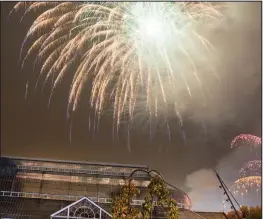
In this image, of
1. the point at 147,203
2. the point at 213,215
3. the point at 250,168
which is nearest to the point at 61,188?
the point at 213,215

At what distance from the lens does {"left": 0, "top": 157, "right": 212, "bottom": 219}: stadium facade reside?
4497 centimetres

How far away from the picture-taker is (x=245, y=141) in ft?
184

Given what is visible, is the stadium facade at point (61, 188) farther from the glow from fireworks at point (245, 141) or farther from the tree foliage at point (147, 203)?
the tree foliage at point (147, 203)

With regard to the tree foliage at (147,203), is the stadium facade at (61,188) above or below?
above

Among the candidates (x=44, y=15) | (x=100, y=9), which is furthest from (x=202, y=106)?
(x=44, y=15)

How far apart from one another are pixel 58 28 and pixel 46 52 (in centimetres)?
416

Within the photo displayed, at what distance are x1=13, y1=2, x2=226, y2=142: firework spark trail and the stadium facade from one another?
7.87 metres

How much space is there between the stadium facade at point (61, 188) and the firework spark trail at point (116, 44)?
787cm

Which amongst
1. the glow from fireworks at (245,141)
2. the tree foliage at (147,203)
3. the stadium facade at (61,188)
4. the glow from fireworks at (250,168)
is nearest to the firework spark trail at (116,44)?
Answer: the stadium facade at (61,188)

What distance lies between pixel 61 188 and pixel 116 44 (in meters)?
17.2

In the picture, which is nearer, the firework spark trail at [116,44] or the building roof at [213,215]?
the firework spark trail at [116,44]

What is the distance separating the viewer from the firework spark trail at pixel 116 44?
46156 millimetres

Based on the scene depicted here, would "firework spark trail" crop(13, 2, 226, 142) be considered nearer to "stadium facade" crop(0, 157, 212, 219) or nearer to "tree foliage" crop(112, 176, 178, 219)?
"stadium facade" crop(0, 157, 212, 219)

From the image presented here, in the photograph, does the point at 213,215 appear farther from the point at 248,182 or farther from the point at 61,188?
the point at 61,188
